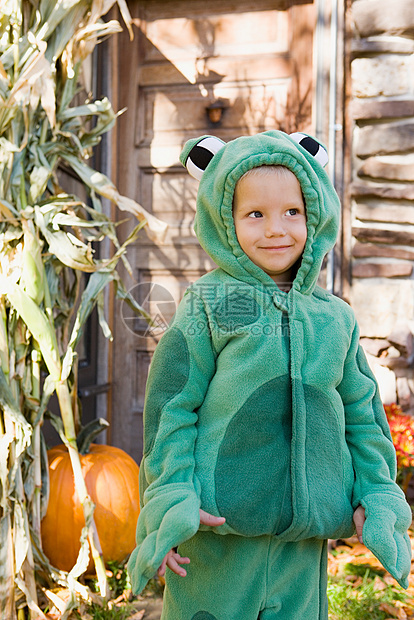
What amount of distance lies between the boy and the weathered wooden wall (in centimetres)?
169

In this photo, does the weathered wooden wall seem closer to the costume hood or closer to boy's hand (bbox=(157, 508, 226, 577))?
→ the costume hood

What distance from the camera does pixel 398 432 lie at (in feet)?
8.54

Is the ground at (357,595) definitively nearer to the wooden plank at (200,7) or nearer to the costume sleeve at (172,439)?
the costume sleeve at (172,439)

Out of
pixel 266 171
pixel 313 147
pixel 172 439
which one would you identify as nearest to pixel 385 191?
pixel 313 147

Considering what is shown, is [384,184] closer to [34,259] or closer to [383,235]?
[383,235]

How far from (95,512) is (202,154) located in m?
1.59

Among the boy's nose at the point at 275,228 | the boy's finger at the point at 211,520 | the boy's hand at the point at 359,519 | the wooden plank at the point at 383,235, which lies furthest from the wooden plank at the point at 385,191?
the boy's finger at the point at 211,520

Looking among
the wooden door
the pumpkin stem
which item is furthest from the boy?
the wooden door

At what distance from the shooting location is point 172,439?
1131mm

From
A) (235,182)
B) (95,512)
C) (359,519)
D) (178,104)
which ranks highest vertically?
(178,104)

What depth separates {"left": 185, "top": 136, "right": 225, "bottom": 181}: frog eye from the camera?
49.9 inches

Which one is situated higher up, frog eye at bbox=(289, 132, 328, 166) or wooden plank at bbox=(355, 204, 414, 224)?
wooden plank at bbox=(355, 204, 414, 224)

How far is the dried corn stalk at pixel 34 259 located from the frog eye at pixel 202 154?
2.58 ft

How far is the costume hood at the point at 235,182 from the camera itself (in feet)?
3.84
